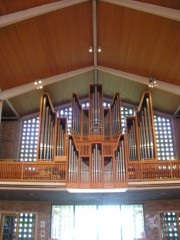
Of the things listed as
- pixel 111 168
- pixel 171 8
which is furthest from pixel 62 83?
pixel 171 8

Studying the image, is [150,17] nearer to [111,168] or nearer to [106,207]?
[111,168]

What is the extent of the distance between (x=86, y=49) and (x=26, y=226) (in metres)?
9.87

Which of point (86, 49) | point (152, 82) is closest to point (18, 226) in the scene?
point (86, 49)

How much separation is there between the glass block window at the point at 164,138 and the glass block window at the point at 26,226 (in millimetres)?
8025

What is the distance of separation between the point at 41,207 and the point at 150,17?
1135 centimetres

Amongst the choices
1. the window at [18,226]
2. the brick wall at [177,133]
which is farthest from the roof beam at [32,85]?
the window at [18,226]

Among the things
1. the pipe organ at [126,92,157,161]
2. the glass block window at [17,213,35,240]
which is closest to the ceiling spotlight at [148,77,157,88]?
the pipe organ at [126,92,157,161]

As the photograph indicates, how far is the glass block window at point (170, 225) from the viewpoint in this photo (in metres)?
16.3

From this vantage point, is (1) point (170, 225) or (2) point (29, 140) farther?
(2) point (29, 140)

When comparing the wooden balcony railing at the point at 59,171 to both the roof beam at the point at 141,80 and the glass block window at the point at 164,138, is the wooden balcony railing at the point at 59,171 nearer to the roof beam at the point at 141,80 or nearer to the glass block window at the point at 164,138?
the roof beam at the point at 141,80

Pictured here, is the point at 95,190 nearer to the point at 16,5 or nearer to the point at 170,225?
the point at 170,225

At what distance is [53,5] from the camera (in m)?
11.8

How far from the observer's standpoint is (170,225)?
54.4 ft

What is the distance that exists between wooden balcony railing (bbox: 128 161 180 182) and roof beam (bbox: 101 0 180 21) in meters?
6.30
